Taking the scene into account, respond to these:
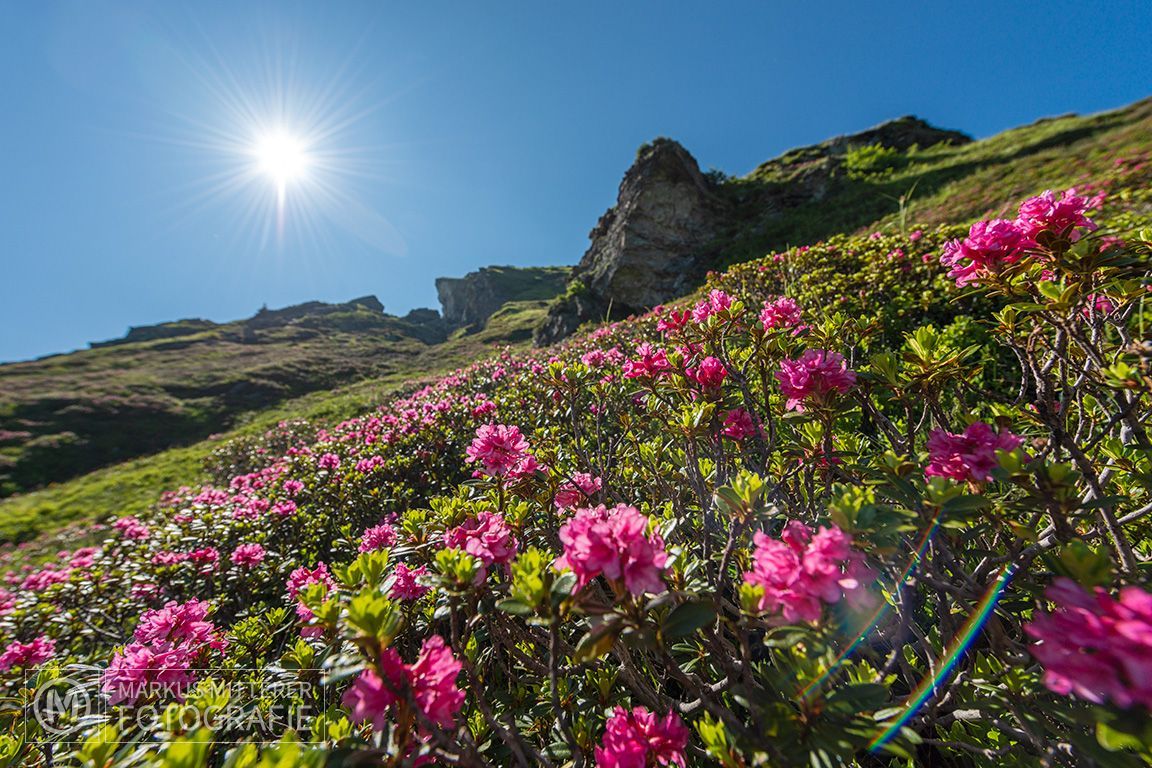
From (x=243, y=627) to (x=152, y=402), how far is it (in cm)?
2930

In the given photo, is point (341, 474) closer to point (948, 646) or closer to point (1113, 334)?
point (948, 646)

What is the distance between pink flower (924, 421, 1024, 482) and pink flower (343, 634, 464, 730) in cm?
143

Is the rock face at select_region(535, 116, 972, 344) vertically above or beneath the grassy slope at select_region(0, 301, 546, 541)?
above

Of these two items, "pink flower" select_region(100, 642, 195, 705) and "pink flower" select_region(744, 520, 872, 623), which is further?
"pink flower" select_region(100, 642, 195, 705)

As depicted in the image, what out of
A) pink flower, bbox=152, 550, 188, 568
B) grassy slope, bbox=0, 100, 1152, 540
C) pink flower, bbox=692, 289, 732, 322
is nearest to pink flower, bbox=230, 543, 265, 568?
pink flower, bbox=152, 550, 188, 568

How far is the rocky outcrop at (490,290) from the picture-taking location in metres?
68.7

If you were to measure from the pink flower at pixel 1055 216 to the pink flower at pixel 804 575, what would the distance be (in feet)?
4.58

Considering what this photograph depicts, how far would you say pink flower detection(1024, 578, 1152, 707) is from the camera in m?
0.66

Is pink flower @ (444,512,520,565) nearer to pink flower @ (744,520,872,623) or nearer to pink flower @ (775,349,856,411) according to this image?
pink flower @ (744,520,872,623)

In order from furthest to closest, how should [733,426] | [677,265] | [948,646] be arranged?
[677,265] < [733,426] < [948,646]

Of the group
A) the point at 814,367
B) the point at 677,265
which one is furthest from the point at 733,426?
the point at 677,265

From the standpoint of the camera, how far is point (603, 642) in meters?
0.95

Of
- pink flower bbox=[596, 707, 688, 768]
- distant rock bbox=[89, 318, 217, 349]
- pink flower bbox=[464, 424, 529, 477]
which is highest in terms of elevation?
distant rock bbox=[89, 318, 217, 349]

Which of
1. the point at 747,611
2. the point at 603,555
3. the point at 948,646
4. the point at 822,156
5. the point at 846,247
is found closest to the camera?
the point at 603,555
